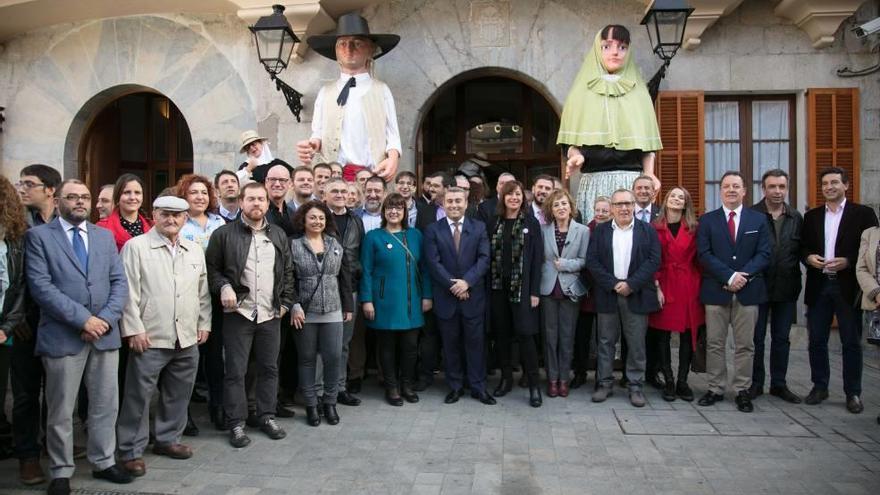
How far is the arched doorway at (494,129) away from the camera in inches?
344

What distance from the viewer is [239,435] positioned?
167 inches

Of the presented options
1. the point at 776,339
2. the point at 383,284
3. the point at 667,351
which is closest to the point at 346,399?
the point at 383,284

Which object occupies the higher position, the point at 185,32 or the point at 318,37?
the point at 185,32

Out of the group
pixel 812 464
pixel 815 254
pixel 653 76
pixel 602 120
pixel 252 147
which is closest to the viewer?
pixel 812 464

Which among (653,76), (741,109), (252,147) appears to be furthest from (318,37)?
(741,109)

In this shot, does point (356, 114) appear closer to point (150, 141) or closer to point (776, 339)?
point (776, 339)

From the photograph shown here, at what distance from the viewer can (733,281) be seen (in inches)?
197

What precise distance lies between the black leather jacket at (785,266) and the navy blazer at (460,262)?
2.22 meters

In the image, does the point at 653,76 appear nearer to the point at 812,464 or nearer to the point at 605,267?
the point at 605,267

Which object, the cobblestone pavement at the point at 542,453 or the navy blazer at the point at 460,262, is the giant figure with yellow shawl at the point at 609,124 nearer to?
the navy blazer at the point at 460,262

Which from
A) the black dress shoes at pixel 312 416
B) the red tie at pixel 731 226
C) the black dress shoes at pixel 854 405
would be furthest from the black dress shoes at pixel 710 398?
→ the black dress shoes at pixel 312 416

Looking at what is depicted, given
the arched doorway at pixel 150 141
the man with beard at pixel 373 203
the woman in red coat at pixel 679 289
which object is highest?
the arched doorway at pixel 150 141

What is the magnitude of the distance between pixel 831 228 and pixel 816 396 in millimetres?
1299

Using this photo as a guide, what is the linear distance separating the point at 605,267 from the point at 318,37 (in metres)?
3.68
